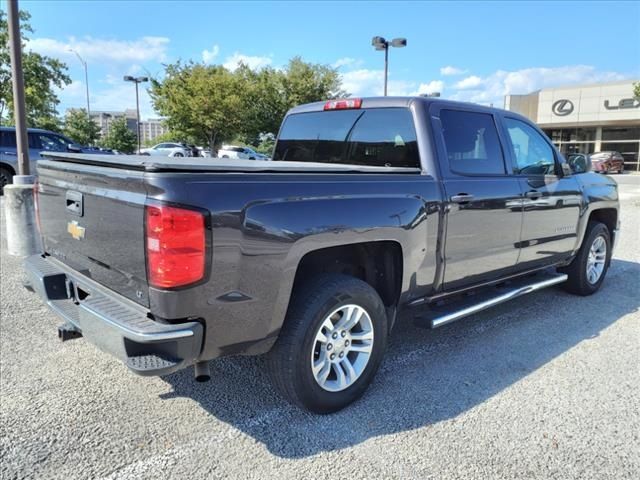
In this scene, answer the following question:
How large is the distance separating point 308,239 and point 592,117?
41848 millimetres

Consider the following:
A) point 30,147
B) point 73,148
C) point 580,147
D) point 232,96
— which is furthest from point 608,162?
point 30,147

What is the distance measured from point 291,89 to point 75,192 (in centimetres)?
3437

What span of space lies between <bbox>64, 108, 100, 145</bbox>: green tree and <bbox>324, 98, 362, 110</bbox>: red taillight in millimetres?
44457

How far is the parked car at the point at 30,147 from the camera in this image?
42.6 feet

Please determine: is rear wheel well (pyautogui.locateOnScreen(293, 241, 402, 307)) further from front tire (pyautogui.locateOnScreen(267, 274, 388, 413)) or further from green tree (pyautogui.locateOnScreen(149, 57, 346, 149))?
green tree (pyautogui.locateOnScreen(149, 57, 346, 149))

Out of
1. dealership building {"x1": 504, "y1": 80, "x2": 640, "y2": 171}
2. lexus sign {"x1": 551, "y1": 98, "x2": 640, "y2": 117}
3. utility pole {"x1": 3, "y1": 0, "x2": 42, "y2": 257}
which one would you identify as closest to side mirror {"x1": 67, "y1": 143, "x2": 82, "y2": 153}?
utility pole {"x1": 3, "y1": 0, "x2": 42, "y2": 257}

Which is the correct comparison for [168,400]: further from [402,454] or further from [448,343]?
[448,343]

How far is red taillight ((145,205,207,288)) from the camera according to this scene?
7.35 feet

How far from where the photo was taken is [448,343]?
13.7ft

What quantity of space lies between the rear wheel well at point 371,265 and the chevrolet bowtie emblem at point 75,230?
132 centimetres

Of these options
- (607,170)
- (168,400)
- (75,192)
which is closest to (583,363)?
(168,400)

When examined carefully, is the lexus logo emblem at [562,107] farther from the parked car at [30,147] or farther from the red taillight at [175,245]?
the red taillight at [175,245]

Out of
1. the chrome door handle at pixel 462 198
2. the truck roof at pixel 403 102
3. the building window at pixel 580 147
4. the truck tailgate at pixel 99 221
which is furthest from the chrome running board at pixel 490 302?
the building window at pixel 580 147

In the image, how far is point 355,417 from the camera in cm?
301
